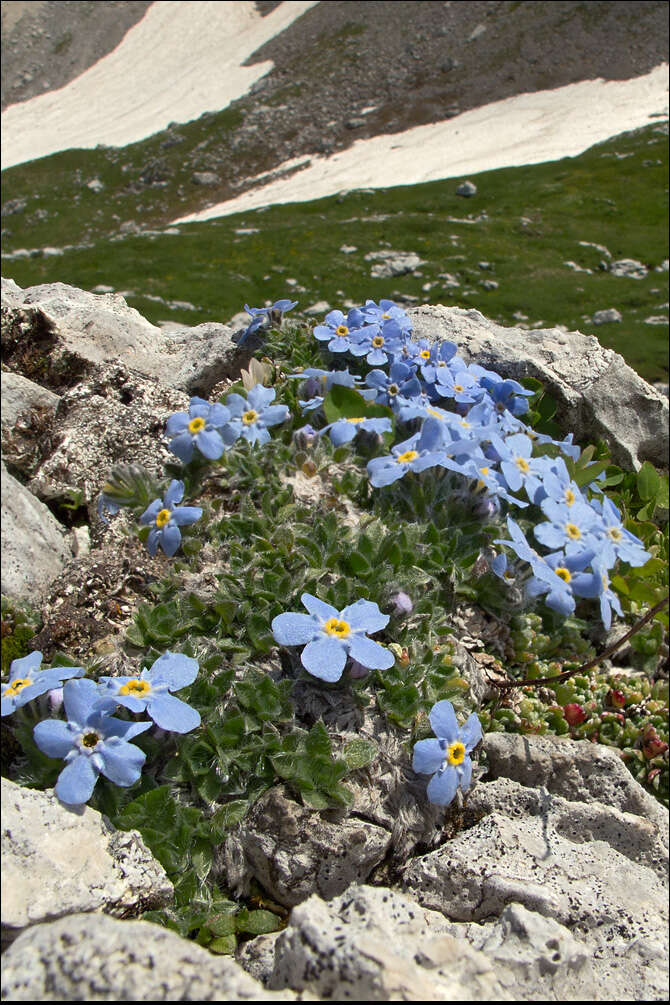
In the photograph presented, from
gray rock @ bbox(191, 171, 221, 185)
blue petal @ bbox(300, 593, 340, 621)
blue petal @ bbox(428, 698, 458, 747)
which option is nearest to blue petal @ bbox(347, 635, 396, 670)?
blue petal @ bbox(300, 593, 340, 621)

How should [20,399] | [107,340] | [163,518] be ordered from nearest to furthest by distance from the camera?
[163,518] → [20,399] → [107,340]

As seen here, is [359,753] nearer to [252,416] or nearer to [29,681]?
[29,681]

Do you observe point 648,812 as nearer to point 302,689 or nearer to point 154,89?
point 302,689

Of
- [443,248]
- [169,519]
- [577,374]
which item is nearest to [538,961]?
[169,519]

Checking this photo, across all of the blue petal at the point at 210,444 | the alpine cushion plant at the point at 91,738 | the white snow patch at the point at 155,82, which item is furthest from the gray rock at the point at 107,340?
the white snow patch at the point at 155,82

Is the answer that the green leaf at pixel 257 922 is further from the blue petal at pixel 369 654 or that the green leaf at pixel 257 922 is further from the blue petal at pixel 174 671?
the blue petal at pixel 369 654

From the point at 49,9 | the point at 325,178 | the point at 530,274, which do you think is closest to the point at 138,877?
the point at 530,274

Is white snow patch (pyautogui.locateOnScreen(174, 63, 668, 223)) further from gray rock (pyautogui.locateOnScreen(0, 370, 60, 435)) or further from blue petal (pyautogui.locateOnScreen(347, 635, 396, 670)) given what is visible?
blue petal (pyautogui.locateOnScreen(347, 635, 396, 670))
